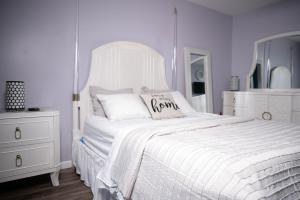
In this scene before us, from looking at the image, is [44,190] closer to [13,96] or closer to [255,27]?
[13,96]

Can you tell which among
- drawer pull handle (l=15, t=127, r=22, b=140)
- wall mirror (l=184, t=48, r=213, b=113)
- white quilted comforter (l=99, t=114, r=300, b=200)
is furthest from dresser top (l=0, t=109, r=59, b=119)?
wall mirror (l=184, t=48, r=213, b=113)

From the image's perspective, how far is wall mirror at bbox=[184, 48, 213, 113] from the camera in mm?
3254

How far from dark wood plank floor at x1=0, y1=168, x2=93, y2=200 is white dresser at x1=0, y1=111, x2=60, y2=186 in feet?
0.33

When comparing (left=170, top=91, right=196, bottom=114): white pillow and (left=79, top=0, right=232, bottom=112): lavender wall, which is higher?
(left=79, top=0, right=232, bottom=112): lavender wall

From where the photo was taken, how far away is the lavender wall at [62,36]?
6.56 feet

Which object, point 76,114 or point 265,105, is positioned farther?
point 265,105

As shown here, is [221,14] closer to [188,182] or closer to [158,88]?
[158,88]

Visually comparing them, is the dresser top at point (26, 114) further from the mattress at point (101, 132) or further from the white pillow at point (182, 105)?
the white pillow at point (182, 105)

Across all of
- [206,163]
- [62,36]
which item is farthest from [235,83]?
[206,163]

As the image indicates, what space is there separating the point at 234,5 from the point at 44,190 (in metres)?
3.69

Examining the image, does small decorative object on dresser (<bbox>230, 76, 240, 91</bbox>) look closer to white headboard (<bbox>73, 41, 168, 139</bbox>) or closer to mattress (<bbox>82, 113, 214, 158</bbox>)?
white headboard (<bbox>73, 41, 168, 139</bbox>)

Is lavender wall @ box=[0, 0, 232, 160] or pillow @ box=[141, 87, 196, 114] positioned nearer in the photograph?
lavender wall @ box=[0, 0, 232, 160]

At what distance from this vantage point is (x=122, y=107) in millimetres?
2070

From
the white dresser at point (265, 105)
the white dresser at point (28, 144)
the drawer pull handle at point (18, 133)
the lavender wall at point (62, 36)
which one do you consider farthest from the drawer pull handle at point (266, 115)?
the drawer pull handle at point (18, 133)
